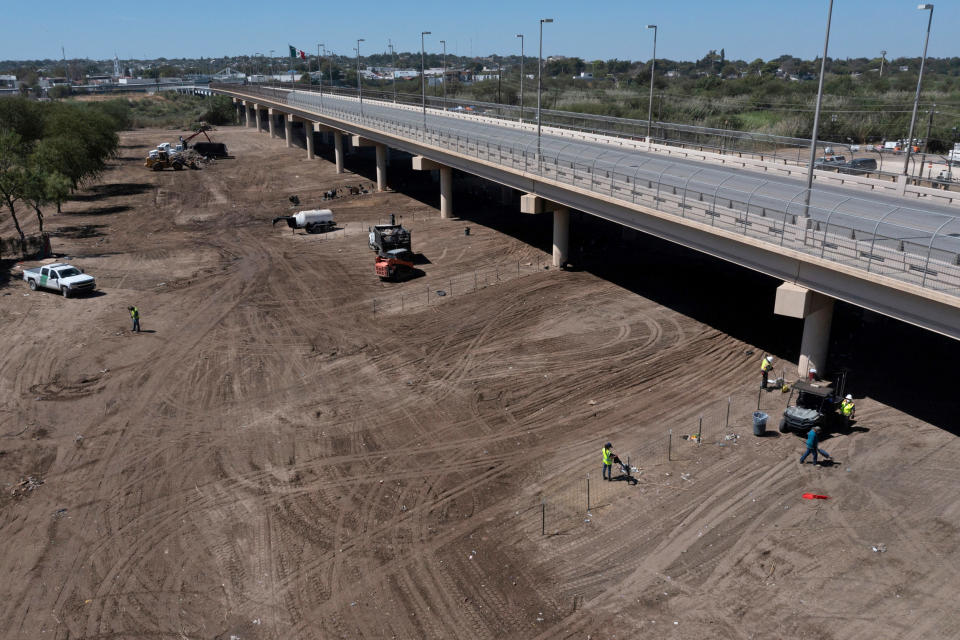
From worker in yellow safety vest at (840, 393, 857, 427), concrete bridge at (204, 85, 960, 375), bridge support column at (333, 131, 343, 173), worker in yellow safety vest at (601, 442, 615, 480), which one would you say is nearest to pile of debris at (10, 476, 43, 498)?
worker in yellow safety vest at (601, 442, 615, 480)

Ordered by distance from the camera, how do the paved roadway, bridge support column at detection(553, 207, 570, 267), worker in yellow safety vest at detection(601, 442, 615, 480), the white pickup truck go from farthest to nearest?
bridge support column at detection(553, 207, 570, 267)
the white pickup truck
the paved roadway
worker in yellow safety vest at detection(601, 442, 615, 480)

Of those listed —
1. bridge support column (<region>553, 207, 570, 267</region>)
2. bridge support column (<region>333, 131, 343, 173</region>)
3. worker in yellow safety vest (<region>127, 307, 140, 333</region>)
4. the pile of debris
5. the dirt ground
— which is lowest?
the pile of debris

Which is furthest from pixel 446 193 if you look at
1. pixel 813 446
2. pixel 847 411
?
pixel 813 446

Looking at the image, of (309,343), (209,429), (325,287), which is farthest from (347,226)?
(209,429)

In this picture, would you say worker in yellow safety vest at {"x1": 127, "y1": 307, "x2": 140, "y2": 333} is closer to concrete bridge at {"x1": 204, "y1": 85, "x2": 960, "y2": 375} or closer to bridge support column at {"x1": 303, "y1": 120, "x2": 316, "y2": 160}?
concrete bridge at {"x1": 204, "y1": 85, "x2": 960, "y2": 375}

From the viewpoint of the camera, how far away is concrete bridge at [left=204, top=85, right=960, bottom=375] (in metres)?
20.0

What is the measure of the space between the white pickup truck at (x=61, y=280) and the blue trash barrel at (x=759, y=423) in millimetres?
32421

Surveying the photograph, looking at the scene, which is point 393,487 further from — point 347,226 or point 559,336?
point 347,226

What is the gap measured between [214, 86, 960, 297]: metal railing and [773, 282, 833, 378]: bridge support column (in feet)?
4.82

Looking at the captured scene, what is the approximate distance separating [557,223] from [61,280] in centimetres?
2581

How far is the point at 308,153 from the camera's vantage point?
88750 mm

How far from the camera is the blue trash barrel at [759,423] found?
20953 mm

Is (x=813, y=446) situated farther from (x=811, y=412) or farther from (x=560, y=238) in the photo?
(x=560, y=238)

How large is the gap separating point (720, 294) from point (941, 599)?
66.8 feet
